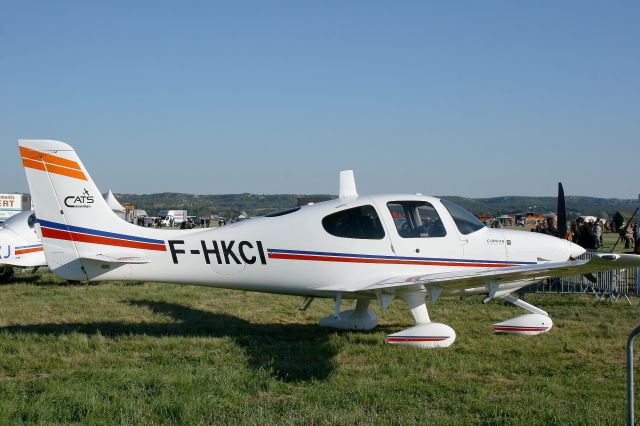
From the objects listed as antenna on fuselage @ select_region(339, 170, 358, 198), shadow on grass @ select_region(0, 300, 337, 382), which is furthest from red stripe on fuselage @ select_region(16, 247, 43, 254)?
antenna on fuselage @ select_region(339, 170, 358, 198)

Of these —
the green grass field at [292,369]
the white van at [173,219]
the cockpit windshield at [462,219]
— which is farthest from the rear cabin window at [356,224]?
the white van at [173,219]

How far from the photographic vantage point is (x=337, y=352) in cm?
803

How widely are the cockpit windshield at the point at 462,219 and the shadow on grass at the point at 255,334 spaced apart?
7.96 ft

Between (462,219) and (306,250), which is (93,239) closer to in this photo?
(306,250)

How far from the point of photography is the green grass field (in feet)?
18.1

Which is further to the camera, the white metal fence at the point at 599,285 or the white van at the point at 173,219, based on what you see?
the white van at the point at 173,219

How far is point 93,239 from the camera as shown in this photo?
8.29 meters

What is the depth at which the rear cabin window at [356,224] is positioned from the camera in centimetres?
866

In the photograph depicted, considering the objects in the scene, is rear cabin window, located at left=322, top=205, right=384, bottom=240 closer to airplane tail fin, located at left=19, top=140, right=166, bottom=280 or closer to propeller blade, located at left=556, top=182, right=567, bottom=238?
airplane tail fin, located at left=19, top=140, right=166, bottom=280

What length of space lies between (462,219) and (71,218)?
524cm

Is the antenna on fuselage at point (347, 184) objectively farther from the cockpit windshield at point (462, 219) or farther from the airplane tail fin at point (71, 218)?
the airplane tail fin at point (71, 218)

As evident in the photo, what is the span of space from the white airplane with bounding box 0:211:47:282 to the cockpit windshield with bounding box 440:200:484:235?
34.8 ft

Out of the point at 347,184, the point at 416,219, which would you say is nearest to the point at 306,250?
the point at 347,184

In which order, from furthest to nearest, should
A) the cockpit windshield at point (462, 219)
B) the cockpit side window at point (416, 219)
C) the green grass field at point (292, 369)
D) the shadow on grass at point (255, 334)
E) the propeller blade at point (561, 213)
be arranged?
1. the propeller blade at point (561, 213)
2. the cockpit windshield at point (462, 219)
3. the cockpit side window at point (416, 219)
4. the shadow on grass at point (255, 334)
5. the green grass field at point (292, 369)
